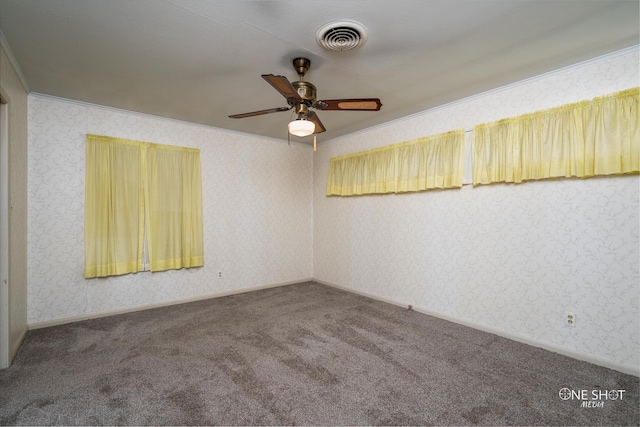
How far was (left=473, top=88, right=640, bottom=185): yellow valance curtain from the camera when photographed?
229 cm

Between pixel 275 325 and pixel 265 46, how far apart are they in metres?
2.77

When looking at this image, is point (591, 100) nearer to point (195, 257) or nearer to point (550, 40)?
point (550, 40)

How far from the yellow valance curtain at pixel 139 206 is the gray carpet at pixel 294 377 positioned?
800 millimetres

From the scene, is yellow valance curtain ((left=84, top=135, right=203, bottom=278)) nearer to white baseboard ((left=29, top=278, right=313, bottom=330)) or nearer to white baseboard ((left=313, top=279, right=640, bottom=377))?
white baseboard ((left=29, top=278, right=313, bottom=330))

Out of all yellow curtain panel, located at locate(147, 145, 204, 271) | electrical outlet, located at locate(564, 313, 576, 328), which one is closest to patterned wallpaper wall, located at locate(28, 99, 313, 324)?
yellow curtain panel, located at locate(147, 145, 204, 271)

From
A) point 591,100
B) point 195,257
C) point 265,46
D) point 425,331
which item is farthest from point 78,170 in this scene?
point 591,100

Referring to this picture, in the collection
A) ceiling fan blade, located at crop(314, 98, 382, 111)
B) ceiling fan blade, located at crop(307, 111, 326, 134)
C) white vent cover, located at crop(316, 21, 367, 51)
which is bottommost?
ceiling fan blade, located at crop(307, 111, 326, 134)

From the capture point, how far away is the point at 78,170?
338cm

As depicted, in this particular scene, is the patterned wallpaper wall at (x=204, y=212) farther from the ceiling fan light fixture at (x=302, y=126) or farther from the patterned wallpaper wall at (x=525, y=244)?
the ceiling fan light fixture at (x=302, y=126)

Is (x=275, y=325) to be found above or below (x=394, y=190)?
below

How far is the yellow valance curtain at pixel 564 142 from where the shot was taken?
7.52 ft

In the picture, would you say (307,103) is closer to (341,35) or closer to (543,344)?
(341,35)

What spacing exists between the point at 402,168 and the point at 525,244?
66.0 inches

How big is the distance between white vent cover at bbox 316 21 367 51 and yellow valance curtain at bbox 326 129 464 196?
5.94 feet
